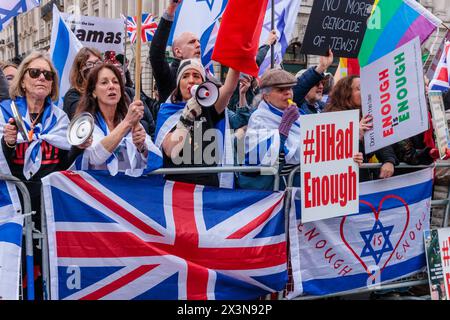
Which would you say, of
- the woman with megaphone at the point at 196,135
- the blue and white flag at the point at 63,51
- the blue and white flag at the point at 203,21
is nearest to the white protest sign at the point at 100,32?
the blue and white flag at the point at 63,51

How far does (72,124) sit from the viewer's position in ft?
12.3

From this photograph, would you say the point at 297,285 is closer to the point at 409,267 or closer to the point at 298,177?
the point at 298,177

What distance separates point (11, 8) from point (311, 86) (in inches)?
130

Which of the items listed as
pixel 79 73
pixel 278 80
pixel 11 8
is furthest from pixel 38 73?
pixel 11 8

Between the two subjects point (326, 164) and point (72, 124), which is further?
point (326, 164)

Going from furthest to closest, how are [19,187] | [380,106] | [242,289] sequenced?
[380,106], [242,289], [19,187]

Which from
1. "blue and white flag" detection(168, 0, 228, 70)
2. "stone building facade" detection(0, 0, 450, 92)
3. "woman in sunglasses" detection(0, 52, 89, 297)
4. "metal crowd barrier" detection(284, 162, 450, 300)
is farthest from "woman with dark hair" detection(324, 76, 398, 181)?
"stone building facade" detection(0, 0, 450, 92)

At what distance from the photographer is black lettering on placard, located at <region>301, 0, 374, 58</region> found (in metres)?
5.04

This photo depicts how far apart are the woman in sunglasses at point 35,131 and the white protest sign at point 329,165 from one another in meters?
1.53

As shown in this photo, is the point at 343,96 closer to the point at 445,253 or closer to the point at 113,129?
the point at 445,253

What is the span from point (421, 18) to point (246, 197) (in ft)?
6.90

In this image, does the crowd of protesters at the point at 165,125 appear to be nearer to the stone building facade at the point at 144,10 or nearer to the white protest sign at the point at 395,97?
the white protest sign at the point at 395,97

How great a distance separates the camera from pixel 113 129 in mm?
4234
